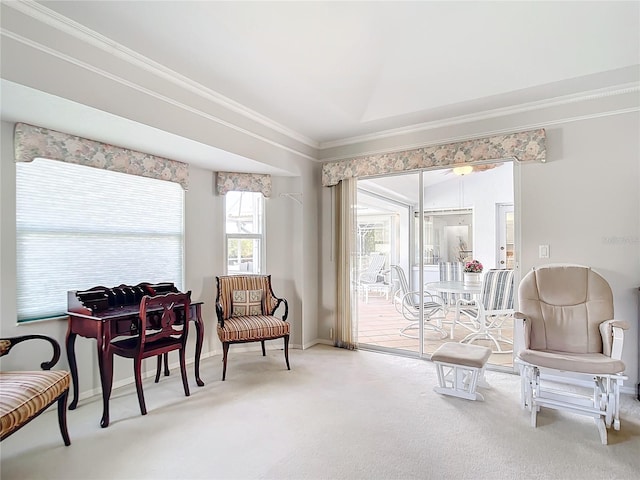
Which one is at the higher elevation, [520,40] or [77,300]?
[520,40]

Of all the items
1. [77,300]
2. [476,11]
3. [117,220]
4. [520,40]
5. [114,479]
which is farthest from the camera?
[117,220]

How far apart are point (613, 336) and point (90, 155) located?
4296mm

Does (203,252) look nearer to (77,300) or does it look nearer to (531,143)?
(77,300)

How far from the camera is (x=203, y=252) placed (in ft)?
13.2

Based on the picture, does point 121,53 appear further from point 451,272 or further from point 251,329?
point 451,272

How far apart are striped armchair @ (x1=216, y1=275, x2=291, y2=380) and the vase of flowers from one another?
2050 millimetres

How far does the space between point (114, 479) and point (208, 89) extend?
9.33 ft

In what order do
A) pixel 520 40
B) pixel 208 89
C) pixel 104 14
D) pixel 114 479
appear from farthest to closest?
pixel 208 89 < pixel 520 40 < pixel 104 14 < pixel 114 479

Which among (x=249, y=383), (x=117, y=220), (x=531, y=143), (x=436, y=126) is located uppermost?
(x=436, y=126)

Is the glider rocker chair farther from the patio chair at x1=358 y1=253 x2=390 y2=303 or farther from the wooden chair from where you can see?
the wooden chair

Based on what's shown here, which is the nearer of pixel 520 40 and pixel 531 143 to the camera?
pixel 520 40

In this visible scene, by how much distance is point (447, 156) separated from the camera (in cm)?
378

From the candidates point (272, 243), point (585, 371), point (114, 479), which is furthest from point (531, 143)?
point (114, 479)

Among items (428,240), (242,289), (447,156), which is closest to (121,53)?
(242,289)
